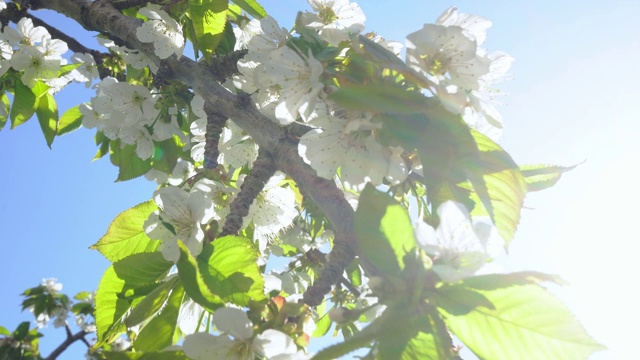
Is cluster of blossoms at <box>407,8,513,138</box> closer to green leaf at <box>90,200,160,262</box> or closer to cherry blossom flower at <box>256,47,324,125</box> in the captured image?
cherry blossom flower at <box>256,47,324,125</box>

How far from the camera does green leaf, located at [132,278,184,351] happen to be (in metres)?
1.05

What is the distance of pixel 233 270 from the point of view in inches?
39.0

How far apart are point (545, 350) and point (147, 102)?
1.45 meters

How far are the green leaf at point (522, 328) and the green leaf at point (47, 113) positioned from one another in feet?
7.08

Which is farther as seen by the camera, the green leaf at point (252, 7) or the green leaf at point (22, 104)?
the green leaf at point (22, 104)

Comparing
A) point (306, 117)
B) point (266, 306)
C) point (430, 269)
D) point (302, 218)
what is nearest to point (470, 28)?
point (306, 117)

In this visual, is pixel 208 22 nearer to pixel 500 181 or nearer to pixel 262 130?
pixel 262 130

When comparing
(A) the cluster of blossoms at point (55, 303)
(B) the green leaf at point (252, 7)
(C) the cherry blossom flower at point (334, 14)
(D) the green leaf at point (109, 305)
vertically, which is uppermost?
(A) the cluster of blossoms at point (55, 303)

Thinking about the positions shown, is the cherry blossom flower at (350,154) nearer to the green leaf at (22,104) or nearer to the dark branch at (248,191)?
the dark branch at (248,191)

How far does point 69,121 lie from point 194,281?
6.80ft

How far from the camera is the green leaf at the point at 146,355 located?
856mm

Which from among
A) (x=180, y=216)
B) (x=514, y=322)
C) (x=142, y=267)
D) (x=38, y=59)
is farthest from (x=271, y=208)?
(x=38, y=59)

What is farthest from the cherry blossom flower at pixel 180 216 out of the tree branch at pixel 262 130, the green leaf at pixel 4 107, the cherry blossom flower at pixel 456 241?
the green leaf at pixel 4 107

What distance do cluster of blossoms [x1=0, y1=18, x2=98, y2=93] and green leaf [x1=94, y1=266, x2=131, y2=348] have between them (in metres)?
1.41
